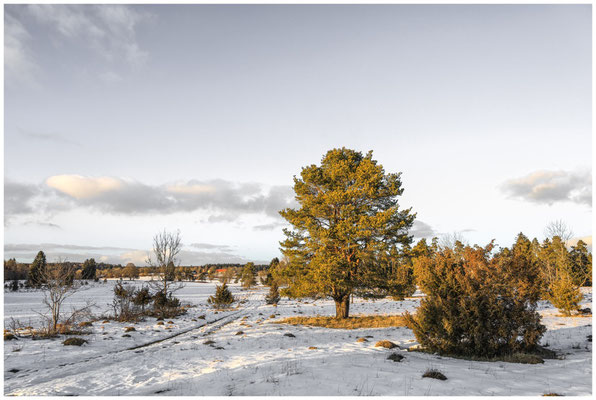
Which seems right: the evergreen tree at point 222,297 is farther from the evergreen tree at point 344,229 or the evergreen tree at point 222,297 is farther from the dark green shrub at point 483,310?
the dark green shrub at point 483,310

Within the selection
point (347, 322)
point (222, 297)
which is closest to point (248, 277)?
point (222, 297)

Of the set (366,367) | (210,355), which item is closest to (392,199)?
(366,367)

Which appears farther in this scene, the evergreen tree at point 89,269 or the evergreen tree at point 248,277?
the evergreen tree at point 89,269

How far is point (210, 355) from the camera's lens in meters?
10.4

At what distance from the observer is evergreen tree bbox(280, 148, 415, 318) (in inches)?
680

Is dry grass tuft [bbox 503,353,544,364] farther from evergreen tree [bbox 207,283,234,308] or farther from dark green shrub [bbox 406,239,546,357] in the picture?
evergreen tree [bbox 207,283,234,308]

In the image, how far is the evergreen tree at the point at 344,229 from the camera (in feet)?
56.6

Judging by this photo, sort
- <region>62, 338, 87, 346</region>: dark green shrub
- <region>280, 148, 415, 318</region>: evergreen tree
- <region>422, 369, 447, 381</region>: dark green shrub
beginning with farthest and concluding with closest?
<region>280, 148, 415, 318</region>: evergreen tree → <region>62, 338, 87, 346</region>: dark green shrub → <region>422, 369, 447, 381</region>: dark green shrub

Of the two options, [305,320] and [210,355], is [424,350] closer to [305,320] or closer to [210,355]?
[210,355]

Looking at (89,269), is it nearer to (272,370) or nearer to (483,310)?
(272,370)

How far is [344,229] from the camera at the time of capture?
17266mm

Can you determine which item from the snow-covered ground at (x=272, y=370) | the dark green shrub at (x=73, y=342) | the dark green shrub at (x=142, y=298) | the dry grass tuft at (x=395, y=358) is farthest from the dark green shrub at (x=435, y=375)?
the dark green shrub at (x=142, y=298)

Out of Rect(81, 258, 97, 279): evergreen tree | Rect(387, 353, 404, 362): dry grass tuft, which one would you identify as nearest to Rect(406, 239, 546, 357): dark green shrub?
Rect(387, 353, 404, 362): dry grass tuft

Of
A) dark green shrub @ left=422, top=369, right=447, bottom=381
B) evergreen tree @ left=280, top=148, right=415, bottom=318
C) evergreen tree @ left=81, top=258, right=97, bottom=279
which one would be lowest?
evergreen tree @ left=81, top=258, right=97, bottom=279
